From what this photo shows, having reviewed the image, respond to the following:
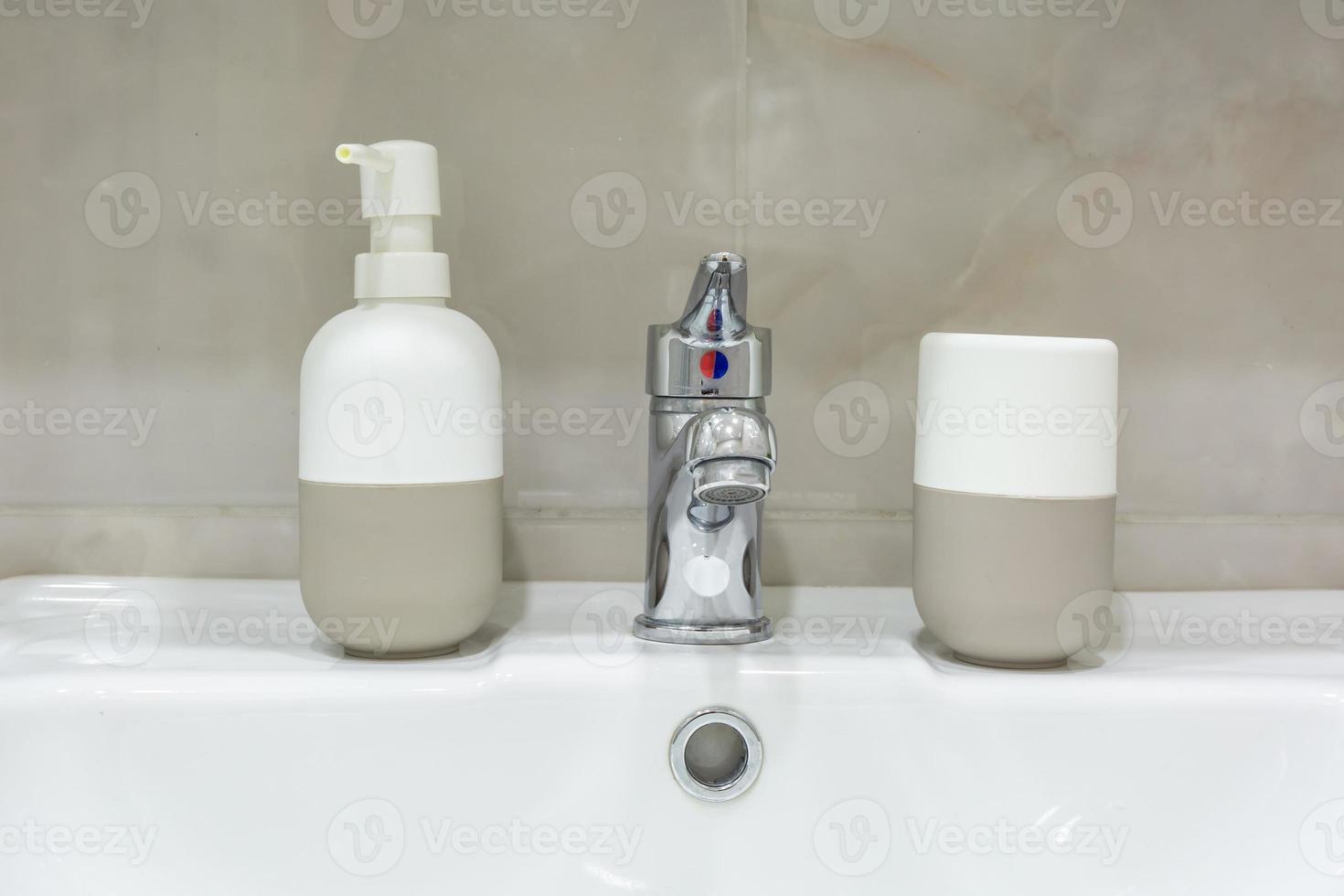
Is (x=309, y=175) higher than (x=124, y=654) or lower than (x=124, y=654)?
higher

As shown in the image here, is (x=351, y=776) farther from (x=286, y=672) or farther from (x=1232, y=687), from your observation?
(x=1232, y=687)

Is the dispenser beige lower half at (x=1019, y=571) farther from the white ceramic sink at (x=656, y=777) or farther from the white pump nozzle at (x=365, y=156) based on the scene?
the white pump nozzle at (x=365, y=156)

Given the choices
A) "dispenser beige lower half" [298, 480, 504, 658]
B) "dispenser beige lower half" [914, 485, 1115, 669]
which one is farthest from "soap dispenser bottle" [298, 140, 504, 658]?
"dispenser beige lower half" [914, 485, 1115, 669]

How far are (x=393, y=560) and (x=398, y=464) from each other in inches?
1.5

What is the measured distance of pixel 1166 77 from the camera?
547mm

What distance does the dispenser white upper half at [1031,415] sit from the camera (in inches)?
16.5

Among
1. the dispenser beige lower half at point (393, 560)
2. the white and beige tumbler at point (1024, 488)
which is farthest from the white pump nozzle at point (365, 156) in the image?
the white and beige tumbler at point (1024, 488)

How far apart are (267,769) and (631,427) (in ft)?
0.76

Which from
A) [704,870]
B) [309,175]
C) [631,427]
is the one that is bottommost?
[704,870]

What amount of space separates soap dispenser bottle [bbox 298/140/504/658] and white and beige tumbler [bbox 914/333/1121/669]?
0.19 meters

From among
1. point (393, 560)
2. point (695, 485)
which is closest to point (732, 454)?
point (695, 485)

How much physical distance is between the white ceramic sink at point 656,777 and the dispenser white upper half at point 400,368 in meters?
0.08

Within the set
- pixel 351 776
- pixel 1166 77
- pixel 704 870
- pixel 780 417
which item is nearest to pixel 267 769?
pixel 351 776

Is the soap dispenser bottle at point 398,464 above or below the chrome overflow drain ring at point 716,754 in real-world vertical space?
above
